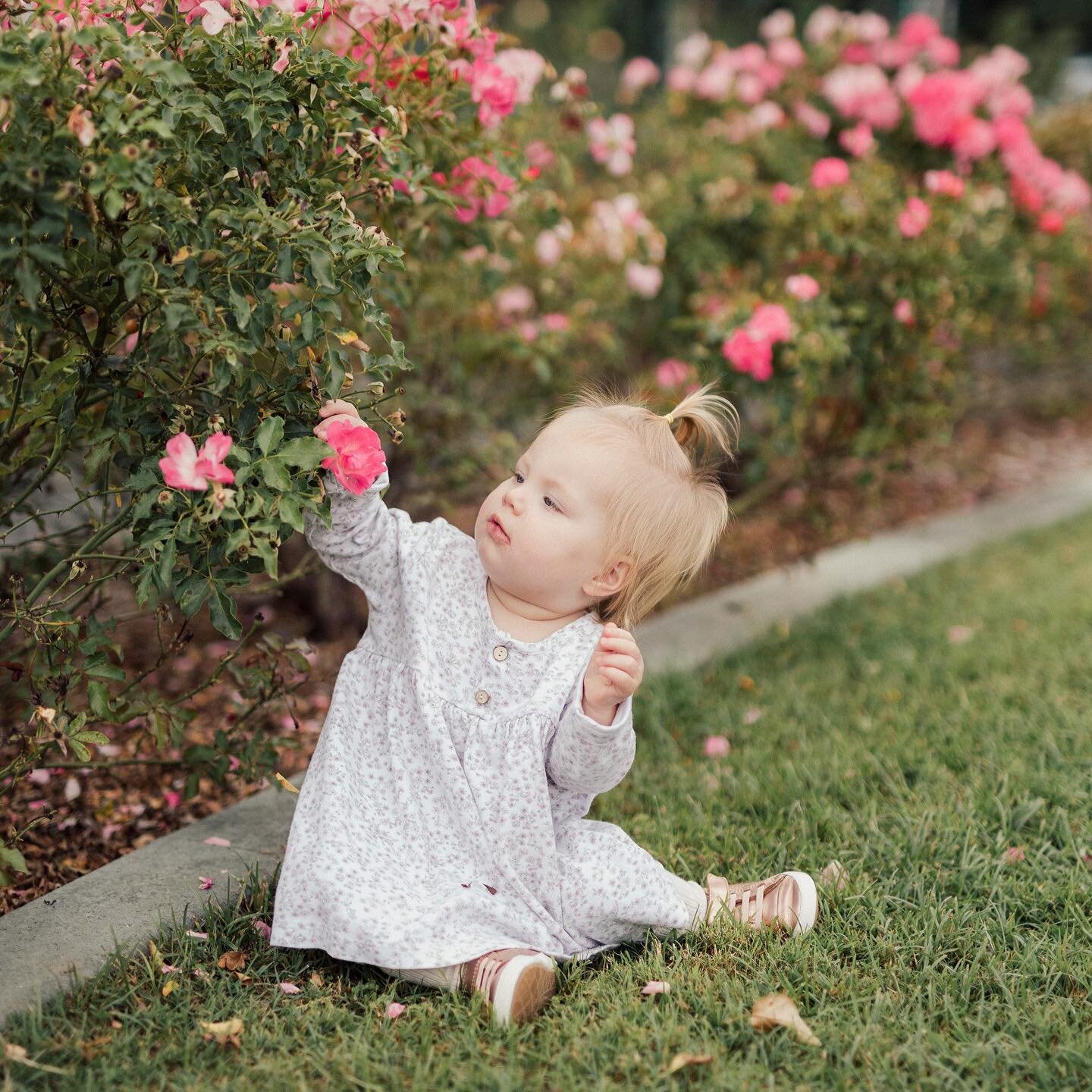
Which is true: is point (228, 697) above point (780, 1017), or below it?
below

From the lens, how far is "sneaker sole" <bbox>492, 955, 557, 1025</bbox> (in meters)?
1.78

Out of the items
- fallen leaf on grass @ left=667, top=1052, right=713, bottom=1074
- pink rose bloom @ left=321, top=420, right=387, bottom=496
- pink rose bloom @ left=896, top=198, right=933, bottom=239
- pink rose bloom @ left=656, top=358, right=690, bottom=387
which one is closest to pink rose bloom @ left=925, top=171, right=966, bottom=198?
pink rose bloom @ left=896, top=198, right=933, bottom=239

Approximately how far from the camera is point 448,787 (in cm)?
200

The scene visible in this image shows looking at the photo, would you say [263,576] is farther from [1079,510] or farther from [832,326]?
[1079,510]

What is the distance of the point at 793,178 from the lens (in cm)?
446

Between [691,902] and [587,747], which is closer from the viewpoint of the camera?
[587,747]

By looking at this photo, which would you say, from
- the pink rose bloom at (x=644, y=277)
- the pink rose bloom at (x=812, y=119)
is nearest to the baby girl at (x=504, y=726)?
the pink rose bloom at (x=644, y=277)

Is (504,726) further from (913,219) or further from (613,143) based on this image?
(913,219)

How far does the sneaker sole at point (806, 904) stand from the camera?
6.67 feet

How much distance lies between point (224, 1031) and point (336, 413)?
95 centimetres

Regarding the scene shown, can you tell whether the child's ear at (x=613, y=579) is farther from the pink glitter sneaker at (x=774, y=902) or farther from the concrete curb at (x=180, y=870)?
the concrete curb at (x=180, y=870)

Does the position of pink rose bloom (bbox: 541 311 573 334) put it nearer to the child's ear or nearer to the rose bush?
the rose bush

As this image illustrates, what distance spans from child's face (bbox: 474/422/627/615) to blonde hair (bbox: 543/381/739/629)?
0.03 m

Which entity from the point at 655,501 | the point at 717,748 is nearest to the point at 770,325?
the point at 717,748
